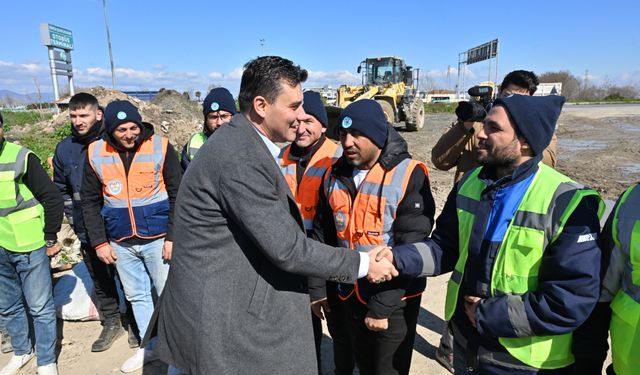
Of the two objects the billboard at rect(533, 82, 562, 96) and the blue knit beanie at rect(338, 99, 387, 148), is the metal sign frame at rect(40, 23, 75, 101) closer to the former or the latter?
the billboard at rect(533, 82, 562, 96)

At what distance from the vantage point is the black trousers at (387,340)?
7.82ft

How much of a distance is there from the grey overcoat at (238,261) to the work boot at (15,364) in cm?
262

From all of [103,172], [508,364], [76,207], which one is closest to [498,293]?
[508,364]

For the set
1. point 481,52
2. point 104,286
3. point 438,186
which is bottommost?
point 438,186

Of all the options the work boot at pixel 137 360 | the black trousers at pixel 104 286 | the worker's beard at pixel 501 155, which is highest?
the worker's beard at pixel 501 155

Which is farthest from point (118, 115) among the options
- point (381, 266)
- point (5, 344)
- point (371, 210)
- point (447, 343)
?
point (447, 343)

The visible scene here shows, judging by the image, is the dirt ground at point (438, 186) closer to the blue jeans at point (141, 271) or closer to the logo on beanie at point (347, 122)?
the blue jeans at point (141, 271)

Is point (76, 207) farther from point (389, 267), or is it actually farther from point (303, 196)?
point (389, 267)

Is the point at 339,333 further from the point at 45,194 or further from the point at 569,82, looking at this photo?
the point at 569,82

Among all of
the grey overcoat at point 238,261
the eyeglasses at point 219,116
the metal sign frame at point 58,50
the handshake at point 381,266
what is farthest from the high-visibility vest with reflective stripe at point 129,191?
the metal sign frame at point 58,50

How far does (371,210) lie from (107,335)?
10.1ft

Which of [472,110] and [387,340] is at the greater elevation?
[472,110]

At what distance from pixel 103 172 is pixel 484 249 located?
2913mm

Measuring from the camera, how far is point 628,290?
5.09ft
